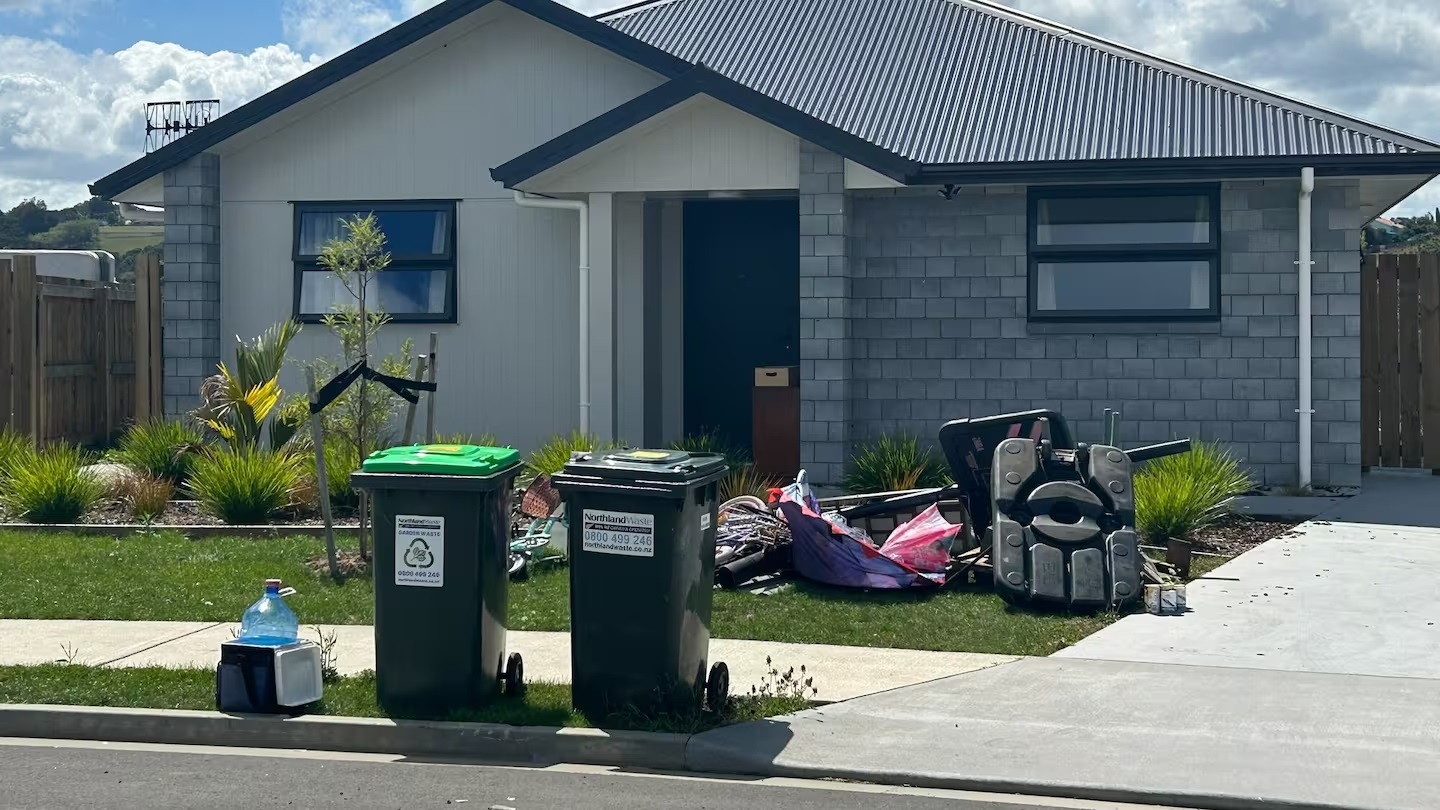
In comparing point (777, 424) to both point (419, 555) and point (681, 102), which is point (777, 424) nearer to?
point (681, 102)

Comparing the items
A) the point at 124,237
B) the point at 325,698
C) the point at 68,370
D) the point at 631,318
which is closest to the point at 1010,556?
the point at 325,698

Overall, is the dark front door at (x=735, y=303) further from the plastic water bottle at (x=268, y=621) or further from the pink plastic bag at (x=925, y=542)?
the plastic water bottle at (x=268, y=621)

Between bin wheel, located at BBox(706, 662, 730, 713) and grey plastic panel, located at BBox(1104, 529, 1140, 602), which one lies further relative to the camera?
grey plastic panel, located at BBox(1104, 529, 1140, 602)

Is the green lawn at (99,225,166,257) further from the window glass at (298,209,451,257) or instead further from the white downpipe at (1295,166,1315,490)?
the white downpipe at (1295,166,1315,490)

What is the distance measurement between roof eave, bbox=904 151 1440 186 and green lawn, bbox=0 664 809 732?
24.7ft

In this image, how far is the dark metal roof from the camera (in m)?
14.1

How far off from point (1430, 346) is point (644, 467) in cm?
1134

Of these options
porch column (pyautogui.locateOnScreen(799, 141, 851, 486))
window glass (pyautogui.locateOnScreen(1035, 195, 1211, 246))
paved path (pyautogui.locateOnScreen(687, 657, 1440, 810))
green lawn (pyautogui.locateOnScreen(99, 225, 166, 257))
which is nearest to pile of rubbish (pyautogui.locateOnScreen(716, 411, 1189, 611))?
paved path (pyautogui.locateOnScreen(687, 657, 1440, 810))

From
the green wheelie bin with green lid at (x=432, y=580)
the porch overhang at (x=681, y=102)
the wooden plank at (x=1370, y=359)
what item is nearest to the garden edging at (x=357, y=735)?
the green wheelie bin with green lid at (x=432, y=580)

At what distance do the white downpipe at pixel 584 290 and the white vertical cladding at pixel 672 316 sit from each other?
1592 mm

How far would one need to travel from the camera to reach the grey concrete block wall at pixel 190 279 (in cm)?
1633

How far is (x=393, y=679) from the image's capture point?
734 cm

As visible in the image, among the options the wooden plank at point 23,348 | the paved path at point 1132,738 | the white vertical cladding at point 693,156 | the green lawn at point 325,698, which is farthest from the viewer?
the wooden plank at point 23,348

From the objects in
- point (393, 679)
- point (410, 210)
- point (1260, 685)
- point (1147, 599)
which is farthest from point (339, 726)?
point (410, 210)
